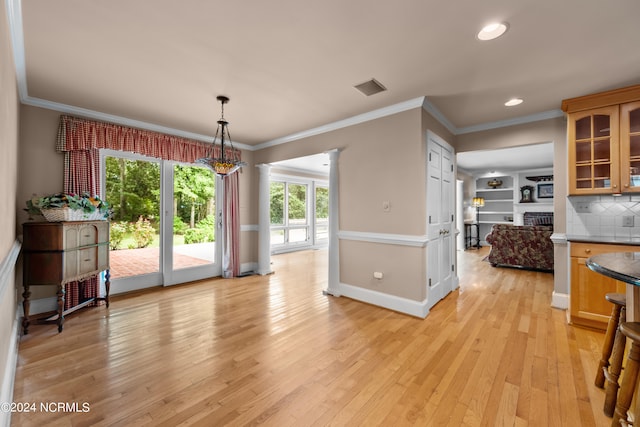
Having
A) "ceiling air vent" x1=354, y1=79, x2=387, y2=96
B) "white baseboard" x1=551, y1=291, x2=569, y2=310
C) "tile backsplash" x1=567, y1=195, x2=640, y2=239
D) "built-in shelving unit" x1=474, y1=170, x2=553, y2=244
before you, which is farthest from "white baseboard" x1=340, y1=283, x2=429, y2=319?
"built-in shelving unit" x1=474, y1=170, x2=553, y2=244

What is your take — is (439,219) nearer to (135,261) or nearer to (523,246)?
(523,246)

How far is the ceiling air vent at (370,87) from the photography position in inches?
106

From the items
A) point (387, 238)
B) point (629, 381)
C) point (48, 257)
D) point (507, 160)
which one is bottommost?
point (629, 381)

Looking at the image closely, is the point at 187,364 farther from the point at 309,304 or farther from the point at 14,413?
the point at 309,304

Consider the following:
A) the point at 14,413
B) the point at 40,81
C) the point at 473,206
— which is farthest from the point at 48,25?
the point at 473,206

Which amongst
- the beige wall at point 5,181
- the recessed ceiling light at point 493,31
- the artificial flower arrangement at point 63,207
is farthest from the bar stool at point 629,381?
the artificial flower arrangement at point 63,207

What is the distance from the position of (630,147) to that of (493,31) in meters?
Answer: 2.29

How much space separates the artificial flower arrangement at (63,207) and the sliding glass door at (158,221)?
738 mm

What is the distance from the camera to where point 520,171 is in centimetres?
866

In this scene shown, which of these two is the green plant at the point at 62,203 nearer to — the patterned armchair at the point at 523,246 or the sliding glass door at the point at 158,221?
Answer: the sliding glass door at the point at 158,221

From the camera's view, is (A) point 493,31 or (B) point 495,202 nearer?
(A) point 493,31

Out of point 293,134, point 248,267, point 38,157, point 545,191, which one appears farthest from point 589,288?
point 545,191

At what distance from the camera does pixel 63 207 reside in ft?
9.20

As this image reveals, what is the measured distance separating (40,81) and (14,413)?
9.50 feet
